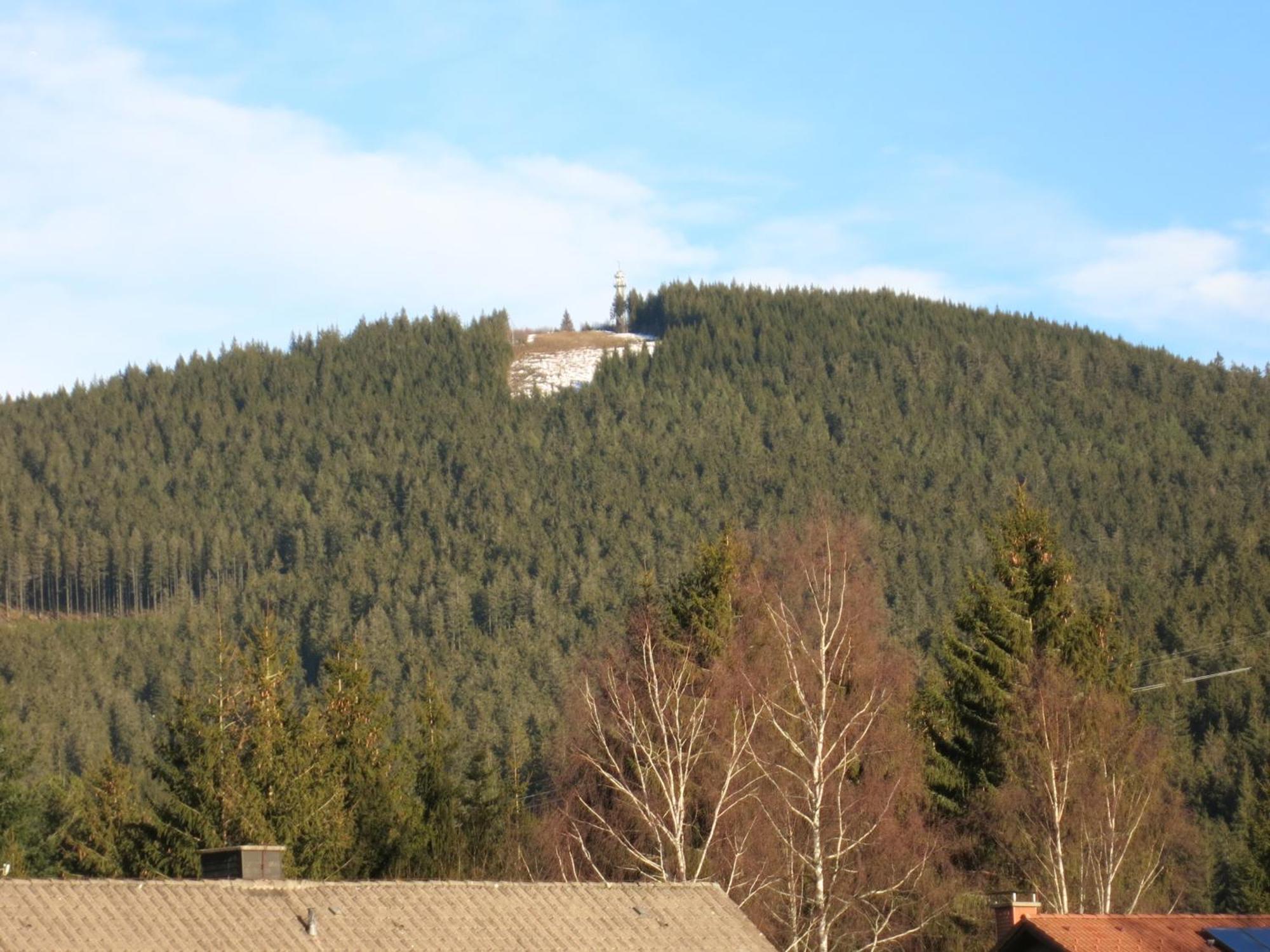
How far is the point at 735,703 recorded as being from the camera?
42250 mm

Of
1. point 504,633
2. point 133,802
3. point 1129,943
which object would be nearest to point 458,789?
point 133,802

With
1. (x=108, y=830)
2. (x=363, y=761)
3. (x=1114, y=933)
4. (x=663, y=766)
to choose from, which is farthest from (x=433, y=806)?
(x=1114, y=933)

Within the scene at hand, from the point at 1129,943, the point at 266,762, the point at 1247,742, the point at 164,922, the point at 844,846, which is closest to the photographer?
the point at 164,922

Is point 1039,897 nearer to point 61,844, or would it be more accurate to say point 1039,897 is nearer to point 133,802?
point 133,802

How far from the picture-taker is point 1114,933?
93.7 feet

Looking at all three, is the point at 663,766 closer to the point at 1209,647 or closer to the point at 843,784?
the point at 843,784

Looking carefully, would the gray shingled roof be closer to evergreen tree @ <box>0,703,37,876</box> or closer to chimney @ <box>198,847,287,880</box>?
chimney @ <box>198,847,287,880</box>

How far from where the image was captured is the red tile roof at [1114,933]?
28172mm

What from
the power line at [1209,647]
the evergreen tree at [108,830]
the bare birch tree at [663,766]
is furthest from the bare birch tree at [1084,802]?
the power line at [1209,647]

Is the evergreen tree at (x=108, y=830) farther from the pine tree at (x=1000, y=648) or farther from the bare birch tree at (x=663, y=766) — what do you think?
the pine tree at (x=1000, y=648)

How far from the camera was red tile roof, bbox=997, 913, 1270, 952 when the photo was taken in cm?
2817

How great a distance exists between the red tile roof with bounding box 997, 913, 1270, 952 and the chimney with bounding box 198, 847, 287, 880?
10636 millimetres

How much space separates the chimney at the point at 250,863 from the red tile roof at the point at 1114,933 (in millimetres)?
10636

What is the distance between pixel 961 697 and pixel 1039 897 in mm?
6711
